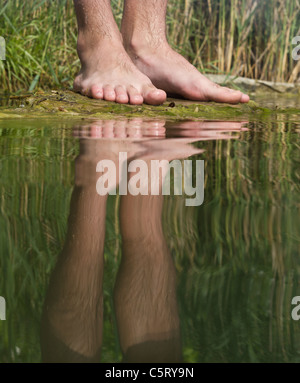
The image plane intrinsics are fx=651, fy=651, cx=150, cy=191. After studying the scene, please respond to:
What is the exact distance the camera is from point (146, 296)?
0.49 metres

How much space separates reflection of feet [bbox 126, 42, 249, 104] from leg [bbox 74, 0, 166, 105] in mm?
145

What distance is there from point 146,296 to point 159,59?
1989 mm

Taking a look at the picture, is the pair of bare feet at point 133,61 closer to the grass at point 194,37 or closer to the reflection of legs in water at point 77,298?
the grass at point 194,37

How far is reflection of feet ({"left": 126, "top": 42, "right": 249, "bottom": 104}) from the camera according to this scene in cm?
234

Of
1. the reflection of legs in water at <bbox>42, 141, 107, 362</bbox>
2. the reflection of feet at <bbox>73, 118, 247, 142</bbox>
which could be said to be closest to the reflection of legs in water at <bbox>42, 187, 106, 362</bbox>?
the reflection of legs in water at <bbox>42, 141, 107, 362</bbox>

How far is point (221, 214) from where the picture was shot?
2.26ft

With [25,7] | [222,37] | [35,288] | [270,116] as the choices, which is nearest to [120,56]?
[270,116]

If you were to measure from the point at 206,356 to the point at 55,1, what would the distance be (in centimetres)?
355

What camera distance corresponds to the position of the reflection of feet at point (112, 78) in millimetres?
2122

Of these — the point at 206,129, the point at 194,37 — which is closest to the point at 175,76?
the point at 206,129

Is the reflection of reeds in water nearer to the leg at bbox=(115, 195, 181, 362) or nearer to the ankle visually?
the leg at bbox=(115, 195, 181, 362)

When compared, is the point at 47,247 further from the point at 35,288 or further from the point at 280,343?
the point at 280,343

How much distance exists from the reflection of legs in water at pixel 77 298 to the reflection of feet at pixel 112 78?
1461 millimetres

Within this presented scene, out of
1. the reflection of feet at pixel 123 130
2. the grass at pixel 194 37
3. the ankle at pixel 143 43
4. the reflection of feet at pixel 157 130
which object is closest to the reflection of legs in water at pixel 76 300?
the reflection of feet at pixel 157 130
